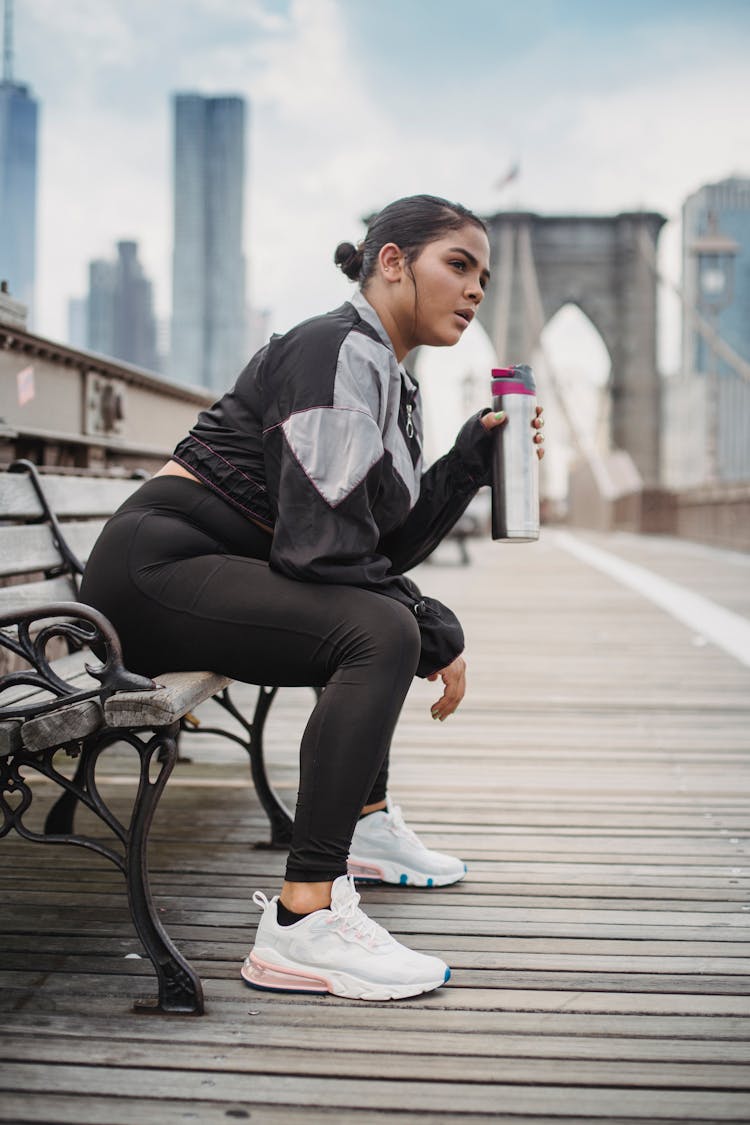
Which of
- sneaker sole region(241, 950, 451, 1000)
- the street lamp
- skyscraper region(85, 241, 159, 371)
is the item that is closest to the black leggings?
sneaker sole region(241, 950, 451, 1000)

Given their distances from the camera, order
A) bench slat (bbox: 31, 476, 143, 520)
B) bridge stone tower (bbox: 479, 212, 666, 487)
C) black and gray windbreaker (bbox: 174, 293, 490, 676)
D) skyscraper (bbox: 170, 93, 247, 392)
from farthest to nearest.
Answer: skyscraper (bbox: 170, 93, 247, 392) → bridge stone tower (bbox: 479, 212, 666, 487) → bench slat (bbox: 31, 476, 143, 520) → black and gray windbreaker (bbox: 174, 293, 490, 676)

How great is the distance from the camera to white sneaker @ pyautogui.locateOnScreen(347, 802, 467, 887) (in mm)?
2146

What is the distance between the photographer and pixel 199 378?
155 ft

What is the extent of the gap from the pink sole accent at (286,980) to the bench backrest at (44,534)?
80cm

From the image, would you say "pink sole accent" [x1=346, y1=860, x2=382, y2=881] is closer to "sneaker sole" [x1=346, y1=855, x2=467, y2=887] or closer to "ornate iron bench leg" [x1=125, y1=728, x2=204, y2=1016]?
"sneaker sole" [x1=346, y1=855, x2=467, y2=887]

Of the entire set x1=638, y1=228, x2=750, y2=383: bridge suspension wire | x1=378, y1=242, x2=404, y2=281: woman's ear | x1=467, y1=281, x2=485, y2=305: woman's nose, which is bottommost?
x1=467, y1=281, x2=485, y2=305: woman's nose

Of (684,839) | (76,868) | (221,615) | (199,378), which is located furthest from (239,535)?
(199,378)

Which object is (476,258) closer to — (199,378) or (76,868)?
(76,868)

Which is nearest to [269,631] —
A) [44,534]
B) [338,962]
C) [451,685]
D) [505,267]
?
[451,685]

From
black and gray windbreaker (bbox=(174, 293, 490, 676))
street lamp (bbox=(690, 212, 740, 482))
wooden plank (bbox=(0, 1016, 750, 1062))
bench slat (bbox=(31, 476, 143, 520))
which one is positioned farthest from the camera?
street lamp (bbox=(690, 212, 740, 482))

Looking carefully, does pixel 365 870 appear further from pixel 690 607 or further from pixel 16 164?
pixel 16 164

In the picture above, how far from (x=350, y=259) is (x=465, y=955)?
1123 millimetres

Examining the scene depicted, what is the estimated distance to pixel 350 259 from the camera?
1.97 metres

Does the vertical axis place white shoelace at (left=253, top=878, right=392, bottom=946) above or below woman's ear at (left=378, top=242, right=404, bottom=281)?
below
